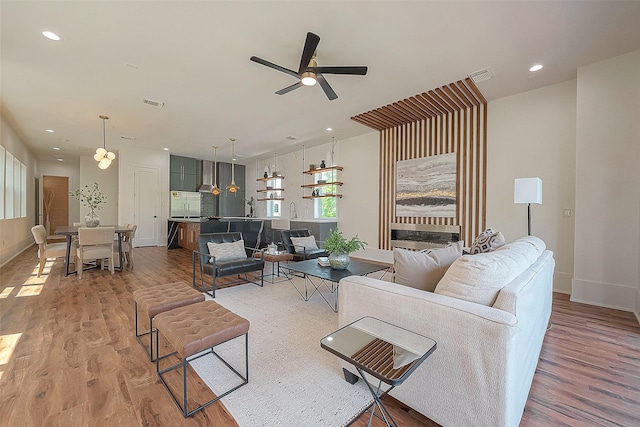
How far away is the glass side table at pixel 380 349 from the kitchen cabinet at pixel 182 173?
→ 8960 millimetres

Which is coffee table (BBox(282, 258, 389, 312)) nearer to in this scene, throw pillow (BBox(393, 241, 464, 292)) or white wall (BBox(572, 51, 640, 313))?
throw pillow (BBox(393, 241, 464, 292))

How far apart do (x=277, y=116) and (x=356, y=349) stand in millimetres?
4801

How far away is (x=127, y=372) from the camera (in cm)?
193

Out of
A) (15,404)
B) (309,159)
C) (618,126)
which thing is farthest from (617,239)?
(309,159)

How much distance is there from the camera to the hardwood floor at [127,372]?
1.53 metres

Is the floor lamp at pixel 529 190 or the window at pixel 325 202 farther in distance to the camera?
the window at pixel 325 202

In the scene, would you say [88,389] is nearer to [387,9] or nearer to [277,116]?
[387,9]

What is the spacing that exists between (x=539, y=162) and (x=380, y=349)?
4369mm

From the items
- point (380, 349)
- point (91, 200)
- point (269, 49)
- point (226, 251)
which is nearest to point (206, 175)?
point (91, 200)

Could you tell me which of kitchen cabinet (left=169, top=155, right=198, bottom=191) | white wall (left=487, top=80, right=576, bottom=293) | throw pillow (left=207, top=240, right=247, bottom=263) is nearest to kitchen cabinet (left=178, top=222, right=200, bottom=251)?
kitchen cabinet (left=169, top=155, right=198, bottom=191)

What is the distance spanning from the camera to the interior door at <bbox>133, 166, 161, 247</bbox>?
26.3 ft

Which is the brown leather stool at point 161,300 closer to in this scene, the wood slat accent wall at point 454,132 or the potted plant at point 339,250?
the potted plant at point 339,250

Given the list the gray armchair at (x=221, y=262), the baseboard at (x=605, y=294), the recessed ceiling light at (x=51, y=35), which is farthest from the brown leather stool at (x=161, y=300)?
the baseboard at (x=605, y=294)

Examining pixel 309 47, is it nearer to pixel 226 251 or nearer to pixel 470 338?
pixel 470 338
